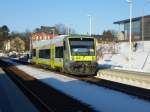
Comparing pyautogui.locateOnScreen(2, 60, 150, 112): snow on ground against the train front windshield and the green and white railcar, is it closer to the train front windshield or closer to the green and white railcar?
the green and white railcar

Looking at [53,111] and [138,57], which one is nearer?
[53,111]

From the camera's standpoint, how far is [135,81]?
27141mm

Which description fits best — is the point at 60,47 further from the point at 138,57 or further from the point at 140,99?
the point at 138,57

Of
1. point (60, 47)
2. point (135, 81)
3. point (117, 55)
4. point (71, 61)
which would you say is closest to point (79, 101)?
point (135, 81)


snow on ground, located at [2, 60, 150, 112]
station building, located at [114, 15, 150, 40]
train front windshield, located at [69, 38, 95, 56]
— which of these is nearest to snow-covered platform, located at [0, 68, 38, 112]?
snow on ground, located at [2, 60, 150, 112]

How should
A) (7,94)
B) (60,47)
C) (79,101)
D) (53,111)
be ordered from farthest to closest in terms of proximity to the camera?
(60,47)
(7,94)
(79,101)
(53,111)

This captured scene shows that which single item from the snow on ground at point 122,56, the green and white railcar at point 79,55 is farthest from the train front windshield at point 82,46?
the snow on ground at point 122,56

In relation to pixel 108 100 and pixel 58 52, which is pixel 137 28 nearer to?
pixel 58 52

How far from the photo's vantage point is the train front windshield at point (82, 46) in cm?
3109

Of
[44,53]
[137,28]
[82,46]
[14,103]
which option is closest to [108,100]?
[14,103]

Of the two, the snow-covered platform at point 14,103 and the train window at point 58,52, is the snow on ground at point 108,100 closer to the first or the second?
the snow-covered platform at point 14,103

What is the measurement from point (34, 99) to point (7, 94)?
6.75ft

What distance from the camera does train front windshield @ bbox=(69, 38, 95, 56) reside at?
31.1 metres

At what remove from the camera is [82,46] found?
31469 millimetres
